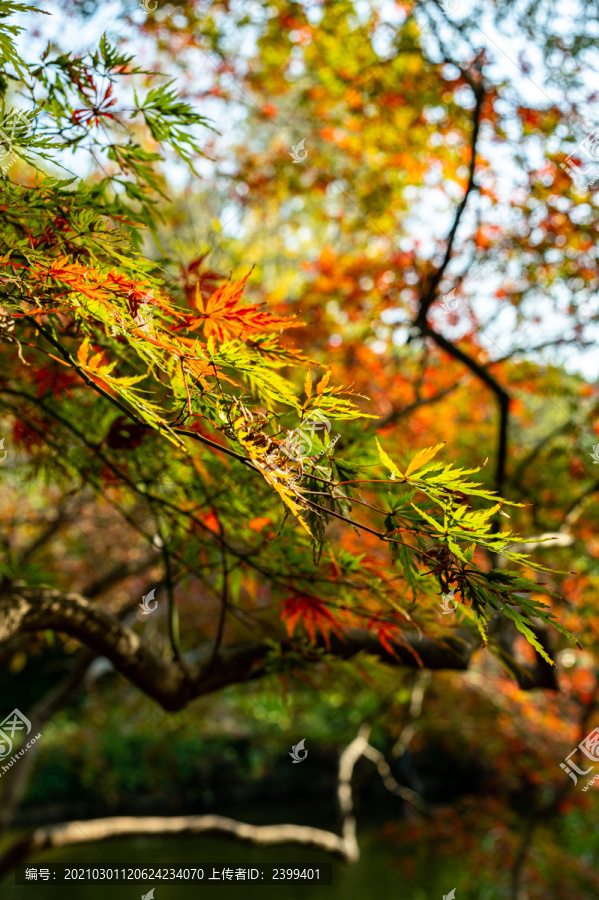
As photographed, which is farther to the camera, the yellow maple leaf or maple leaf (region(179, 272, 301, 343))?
maple leaf (region(179, 272, 301, 343))

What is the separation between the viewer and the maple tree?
1040mm

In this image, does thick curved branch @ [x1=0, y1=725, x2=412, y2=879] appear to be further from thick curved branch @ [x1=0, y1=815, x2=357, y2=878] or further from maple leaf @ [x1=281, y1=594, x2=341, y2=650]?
maple leaf @ [x1=281, y1=594, x2=341, y2=650]

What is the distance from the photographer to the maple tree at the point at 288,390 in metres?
1.04

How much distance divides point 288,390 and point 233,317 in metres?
0.17

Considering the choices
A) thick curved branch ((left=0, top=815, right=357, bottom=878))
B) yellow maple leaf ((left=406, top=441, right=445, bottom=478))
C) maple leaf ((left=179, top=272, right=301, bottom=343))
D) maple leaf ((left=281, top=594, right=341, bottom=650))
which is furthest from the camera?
thick curved branch ((left=0, top=815, right=357, bottom=878))

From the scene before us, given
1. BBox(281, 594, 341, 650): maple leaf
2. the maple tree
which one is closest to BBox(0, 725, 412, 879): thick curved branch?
the maple tree

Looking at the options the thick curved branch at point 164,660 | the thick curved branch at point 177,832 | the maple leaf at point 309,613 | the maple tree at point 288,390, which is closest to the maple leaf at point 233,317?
the maple tree at point 288,390

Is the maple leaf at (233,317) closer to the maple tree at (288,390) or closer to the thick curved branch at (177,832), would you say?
the maple tree at (288,390)

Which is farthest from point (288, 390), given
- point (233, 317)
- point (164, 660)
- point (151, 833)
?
point (151, 833)

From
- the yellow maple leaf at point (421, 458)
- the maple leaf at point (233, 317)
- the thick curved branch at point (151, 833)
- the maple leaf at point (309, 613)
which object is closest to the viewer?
the yellow maple leaf at point (421, 458)

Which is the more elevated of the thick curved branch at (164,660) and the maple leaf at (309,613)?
the maple leaf at (309,613)

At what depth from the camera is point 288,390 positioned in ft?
3.76

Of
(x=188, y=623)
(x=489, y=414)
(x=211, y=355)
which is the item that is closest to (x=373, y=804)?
(x=188, y=623)

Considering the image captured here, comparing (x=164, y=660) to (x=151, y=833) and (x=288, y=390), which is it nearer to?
(x=288, y=390)
